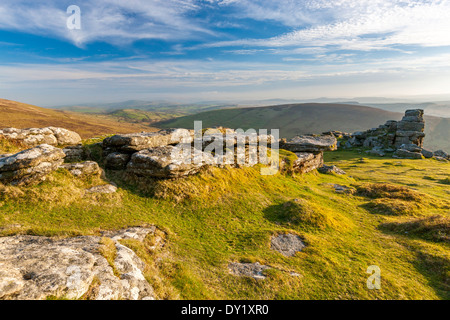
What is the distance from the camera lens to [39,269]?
693 cm

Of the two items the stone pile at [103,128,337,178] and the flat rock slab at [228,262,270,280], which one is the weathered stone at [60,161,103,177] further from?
the flat rock slab at [228,262,270,280]

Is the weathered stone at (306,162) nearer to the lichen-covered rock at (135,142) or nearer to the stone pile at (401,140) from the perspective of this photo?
the lichen-covered rock at (135,142)

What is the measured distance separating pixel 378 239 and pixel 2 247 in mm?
22963

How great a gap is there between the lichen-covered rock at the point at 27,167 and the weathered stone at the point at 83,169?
3.71 ft

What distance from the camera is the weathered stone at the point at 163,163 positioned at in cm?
1827

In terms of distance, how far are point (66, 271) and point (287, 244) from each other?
39.9 feet

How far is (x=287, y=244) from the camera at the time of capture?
567 inches

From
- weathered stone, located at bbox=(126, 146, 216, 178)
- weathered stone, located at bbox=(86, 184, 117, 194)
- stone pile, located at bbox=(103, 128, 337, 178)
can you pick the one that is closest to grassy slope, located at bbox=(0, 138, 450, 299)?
weathered stone, located at bbox=(86, 184, 117, 194)

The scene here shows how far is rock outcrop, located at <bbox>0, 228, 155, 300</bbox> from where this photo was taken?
6.18 meters

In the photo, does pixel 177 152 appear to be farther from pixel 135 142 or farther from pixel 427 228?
pixel 427 228

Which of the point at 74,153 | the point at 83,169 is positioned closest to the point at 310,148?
the point at 83,169

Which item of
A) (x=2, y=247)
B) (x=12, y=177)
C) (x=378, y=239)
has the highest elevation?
(x=12, y=177)
